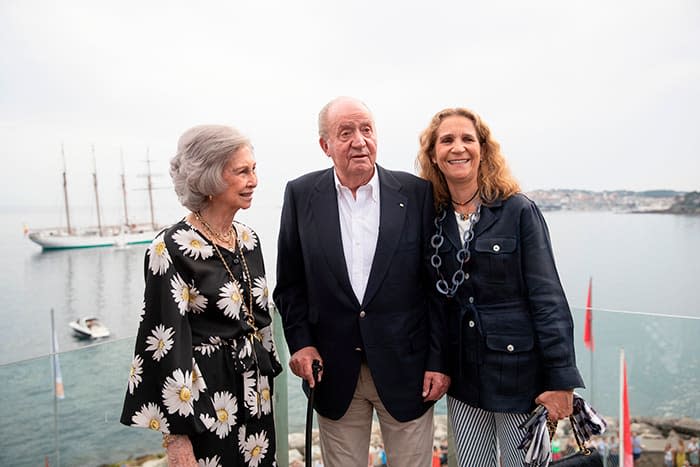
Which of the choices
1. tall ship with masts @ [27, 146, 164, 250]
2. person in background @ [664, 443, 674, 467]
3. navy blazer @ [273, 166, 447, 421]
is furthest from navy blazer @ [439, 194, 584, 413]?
tall ship with masts @ [27, 146, 164, 250]

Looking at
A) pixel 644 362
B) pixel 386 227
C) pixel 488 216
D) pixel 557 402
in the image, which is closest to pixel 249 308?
pixel 386 227

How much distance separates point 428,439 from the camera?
1.67 meters

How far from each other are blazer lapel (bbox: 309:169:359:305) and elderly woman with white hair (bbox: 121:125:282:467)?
0.24 meters

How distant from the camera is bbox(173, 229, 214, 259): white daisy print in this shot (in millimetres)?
1261

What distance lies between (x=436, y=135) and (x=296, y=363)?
0.86 metres

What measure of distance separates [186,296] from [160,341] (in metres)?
0.12

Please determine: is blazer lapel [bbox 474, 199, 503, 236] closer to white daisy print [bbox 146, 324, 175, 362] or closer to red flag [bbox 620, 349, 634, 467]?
white daisy print [bbox 146, 324, 175, 362]

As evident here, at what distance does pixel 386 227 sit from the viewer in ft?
5.24

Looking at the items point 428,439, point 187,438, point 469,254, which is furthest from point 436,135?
point 187,438

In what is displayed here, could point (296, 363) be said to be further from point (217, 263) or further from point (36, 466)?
point (36, 466)

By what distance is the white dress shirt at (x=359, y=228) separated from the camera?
161cm

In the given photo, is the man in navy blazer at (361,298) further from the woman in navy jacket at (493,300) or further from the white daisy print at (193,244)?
the white daisy print at (193,244)

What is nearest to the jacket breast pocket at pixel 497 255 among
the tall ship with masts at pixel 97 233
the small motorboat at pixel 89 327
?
the tall ship with masts at pixel 97 233

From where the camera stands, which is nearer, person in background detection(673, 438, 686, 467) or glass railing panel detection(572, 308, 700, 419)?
glass railing panel detection(572, 308, 700, 419)
